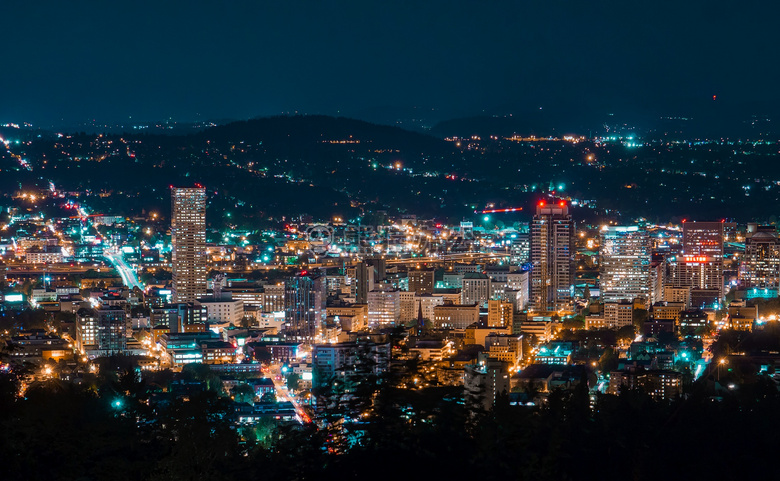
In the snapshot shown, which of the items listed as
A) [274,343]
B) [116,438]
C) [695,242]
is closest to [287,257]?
[695,242]

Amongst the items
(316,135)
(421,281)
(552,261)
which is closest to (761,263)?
(552,261)

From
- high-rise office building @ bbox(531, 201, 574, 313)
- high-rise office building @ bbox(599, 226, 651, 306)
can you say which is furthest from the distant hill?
high-rise office building @ bbox(599, 226, 651, 306)

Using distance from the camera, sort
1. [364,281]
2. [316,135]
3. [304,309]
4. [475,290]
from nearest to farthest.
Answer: [304,309], [364,281], [475,290], [316,135]

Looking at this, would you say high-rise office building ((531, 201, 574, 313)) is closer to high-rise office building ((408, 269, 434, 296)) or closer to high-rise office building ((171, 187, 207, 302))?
high-rise office building ((408, 269, 434, 296))

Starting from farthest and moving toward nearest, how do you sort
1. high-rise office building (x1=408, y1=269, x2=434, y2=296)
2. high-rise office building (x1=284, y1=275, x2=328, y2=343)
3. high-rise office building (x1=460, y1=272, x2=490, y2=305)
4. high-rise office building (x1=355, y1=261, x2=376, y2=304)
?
1. high-rise office building (x1=408, y1=269, x2=434, y2=296)
2. high-rise office building (x1=460, y1=272, x2=490, y2=305)
3. high-rise office building (x1=355, y1=261, x2=376, y2=304)
4. high-rise office building (x1=284, y1=275, x2=328, y2=343)

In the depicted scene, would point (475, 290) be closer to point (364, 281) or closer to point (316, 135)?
point (364, 281)
